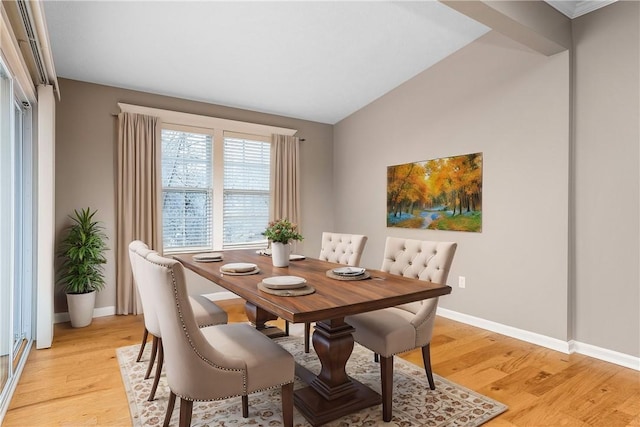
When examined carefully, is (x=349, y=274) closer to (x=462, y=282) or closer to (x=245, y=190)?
(x=462, y=282)

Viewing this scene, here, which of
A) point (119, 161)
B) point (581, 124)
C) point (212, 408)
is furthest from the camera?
point (119, 161)

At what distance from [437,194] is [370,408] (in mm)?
2684

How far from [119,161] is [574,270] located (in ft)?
15.3

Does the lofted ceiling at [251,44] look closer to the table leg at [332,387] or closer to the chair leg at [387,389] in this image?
the table leg at [332,387]

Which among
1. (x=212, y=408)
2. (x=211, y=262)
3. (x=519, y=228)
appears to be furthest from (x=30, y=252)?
(x=519, y=228)

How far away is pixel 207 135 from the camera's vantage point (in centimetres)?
480

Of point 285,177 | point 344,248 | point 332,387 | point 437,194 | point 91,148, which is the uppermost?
point 91,148

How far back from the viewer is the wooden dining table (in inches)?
67.2

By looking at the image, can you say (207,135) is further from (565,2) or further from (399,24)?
(565,2)

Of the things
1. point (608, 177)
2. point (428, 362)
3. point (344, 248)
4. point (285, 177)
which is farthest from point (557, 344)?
point (285, 177)

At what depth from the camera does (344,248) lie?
3314 millimetres

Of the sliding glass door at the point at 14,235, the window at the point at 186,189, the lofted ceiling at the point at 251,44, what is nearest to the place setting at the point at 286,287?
the sliding glass door at the point at 14,235

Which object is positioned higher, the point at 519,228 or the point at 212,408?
the point at 519,228

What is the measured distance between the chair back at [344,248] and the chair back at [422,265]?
323 mm
